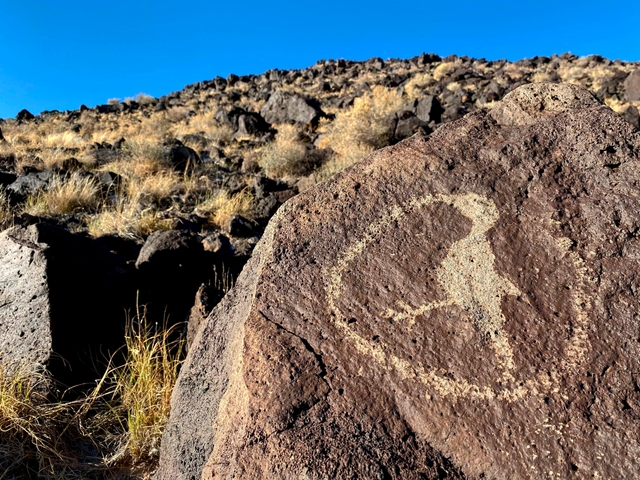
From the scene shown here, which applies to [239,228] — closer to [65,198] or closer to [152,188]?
[152,188]

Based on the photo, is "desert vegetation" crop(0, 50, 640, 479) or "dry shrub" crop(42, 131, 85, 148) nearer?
"desert vegetation" crop(0, 50, 640, 479)

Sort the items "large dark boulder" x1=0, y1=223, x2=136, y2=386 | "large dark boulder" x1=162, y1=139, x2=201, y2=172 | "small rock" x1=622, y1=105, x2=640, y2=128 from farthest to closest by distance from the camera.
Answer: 1. "small rock" x1=622, y1=105, x2=640, y2=128
2. "large dark boulder" x1=162, y1=139, x2=201, y2=172
3. "large dark boulder" x1=0, y1=223, x2=136, y2=386

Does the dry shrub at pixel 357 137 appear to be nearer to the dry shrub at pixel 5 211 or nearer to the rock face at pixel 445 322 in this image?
the dry shrub at pixel 5 211

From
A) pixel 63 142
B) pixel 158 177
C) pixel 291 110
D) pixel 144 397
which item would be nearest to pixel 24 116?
pixel 63 142

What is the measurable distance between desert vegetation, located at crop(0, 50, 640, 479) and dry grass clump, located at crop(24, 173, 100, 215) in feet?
0.05

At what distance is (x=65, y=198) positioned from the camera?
6.15 metres

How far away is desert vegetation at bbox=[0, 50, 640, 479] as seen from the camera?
2.56m

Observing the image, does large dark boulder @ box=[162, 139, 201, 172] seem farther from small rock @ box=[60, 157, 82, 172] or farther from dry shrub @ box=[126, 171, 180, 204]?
small rock @ box=[60, 157, 82, 172]

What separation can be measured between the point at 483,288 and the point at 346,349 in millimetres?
514

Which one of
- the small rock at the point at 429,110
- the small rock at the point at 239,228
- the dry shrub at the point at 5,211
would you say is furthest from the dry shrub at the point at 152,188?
the small rock at the point at 429,110

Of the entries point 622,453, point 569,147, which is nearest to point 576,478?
point 622,453

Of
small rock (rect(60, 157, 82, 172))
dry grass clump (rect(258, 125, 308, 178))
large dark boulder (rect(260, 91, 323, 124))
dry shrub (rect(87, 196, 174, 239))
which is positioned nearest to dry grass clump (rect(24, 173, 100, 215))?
dry shrub (rect(87, 196, 174, 239))

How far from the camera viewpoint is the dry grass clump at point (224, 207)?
5934 millimetres

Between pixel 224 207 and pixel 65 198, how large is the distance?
183cm
